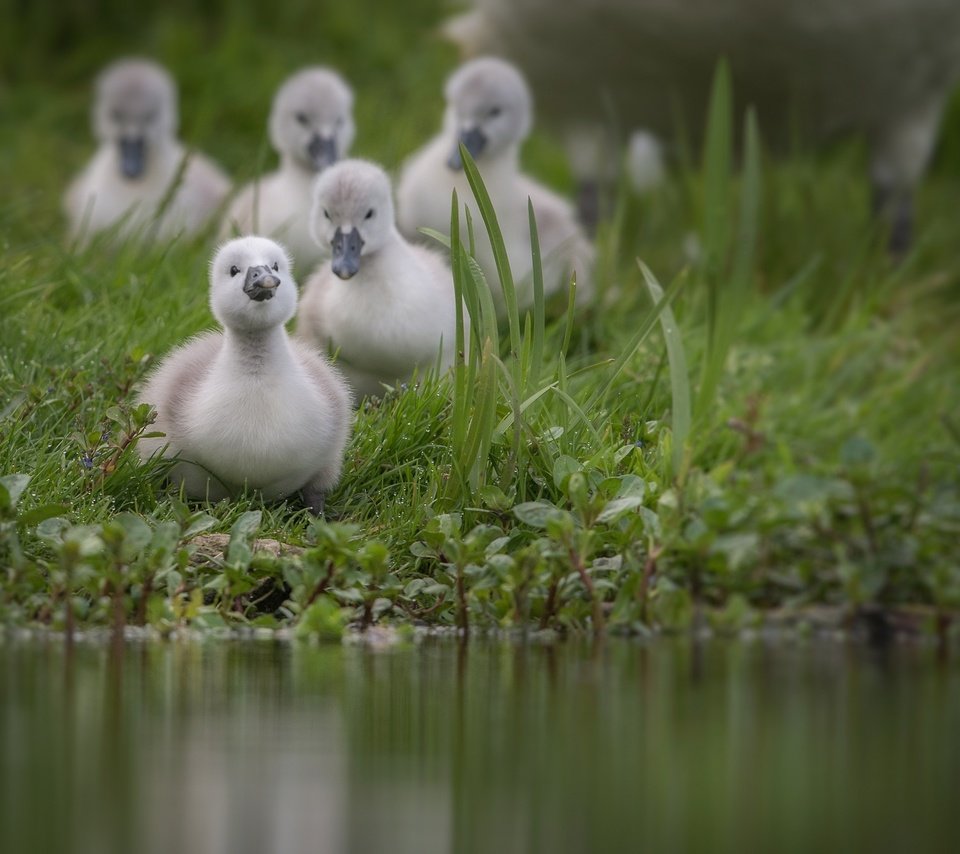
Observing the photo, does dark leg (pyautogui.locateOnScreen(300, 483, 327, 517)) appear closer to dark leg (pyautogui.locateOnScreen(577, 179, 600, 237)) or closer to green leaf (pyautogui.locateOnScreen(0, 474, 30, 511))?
green leaf (pyautogui.locateOnScreen(0, 474, 30, 511))

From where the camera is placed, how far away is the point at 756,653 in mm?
2922

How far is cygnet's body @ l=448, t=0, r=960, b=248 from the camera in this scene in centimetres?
662

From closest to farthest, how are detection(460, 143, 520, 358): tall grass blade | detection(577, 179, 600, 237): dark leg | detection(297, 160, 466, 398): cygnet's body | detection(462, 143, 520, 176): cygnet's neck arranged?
detection(460, 143, 520, 358): tall grass blade
detection(297, 160, 466, 398): cygnet's body
detection(462, 143, 520, 176): cygnet's neck
detection(577, 179, 600, 237): dark leg

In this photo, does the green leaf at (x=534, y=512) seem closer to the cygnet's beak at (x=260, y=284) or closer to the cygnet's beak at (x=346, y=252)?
the cygnet's beak at (x=260, y=284)

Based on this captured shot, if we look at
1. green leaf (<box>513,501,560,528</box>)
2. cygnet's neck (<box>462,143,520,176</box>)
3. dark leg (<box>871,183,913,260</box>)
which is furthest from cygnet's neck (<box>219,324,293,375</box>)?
dark leg (<box>871,183,913,260</box>)

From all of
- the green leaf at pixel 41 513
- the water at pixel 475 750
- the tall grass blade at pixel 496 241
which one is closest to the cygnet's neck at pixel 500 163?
the tall grass blade at pixel 496 241

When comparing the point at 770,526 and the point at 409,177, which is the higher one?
the point at 409,177

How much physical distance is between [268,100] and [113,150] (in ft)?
6.70

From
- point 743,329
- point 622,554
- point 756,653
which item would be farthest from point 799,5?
point 756,653

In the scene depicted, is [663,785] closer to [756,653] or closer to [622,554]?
[756,653]

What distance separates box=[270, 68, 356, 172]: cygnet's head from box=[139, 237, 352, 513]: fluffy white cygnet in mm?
2092

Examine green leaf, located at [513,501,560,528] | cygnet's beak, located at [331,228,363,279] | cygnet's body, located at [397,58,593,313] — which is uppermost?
cygnet's body, located at [397,58,593,313]

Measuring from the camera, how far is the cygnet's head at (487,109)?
5672mm

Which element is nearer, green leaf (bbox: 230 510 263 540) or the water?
the water
